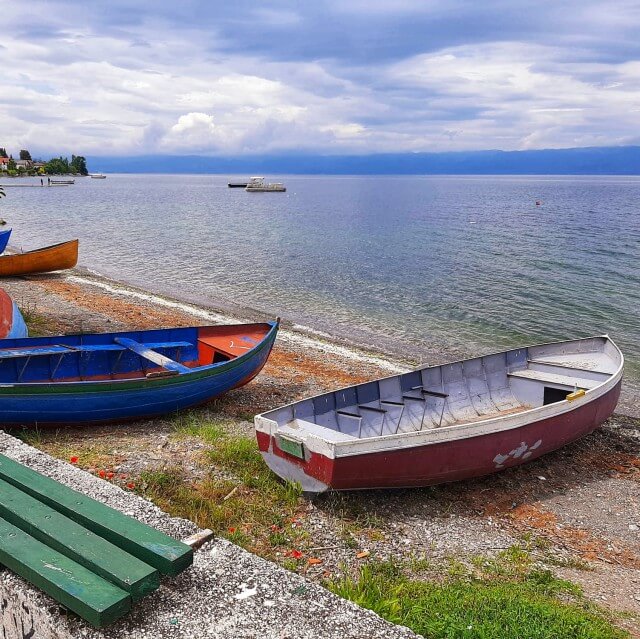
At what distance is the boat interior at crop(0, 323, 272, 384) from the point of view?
1121cm

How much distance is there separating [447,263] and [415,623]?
3472 cm

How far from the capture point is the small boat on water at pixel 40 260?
28891 mm

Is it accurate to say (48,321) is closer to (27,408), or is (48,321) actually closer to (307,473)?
(27,408)

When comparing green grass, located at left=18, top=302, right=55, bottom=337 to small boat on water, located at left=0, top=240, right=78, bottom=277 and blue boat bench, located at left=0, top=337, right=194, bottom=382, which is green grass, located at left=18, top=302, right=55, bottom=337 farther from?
small boat on water, located at left=0, top=240, right=78, bottom=277

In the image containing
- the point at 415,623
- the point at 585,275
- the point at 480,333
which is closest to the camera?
the point at 415,623

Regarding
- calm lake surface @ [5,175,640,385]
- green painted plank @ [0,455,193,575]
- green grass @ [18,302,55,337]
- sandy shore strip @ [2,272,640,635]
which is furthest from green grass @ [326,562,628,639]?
green grass @ [18,302,55,337]

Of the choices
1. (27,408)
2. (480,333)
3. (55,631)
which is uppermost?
(55,631)

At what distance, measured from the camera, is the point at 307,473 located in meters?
8.50

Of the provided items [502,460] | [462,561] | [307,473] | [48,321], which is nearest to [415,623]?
[462,561]

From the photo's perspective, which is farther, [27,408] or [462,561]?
[27,408]

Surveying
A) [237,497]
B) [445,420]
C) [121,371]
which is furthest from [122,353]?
[445,420]

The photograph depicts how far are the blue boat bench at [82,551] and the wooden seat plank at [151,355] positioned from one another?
21.7ft

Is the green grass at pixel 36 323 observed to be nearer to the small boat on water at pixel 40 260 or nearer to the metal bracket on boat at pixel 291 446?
the small boat on water at pixel 40 260

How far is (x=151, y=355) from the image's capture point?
39.1ft
